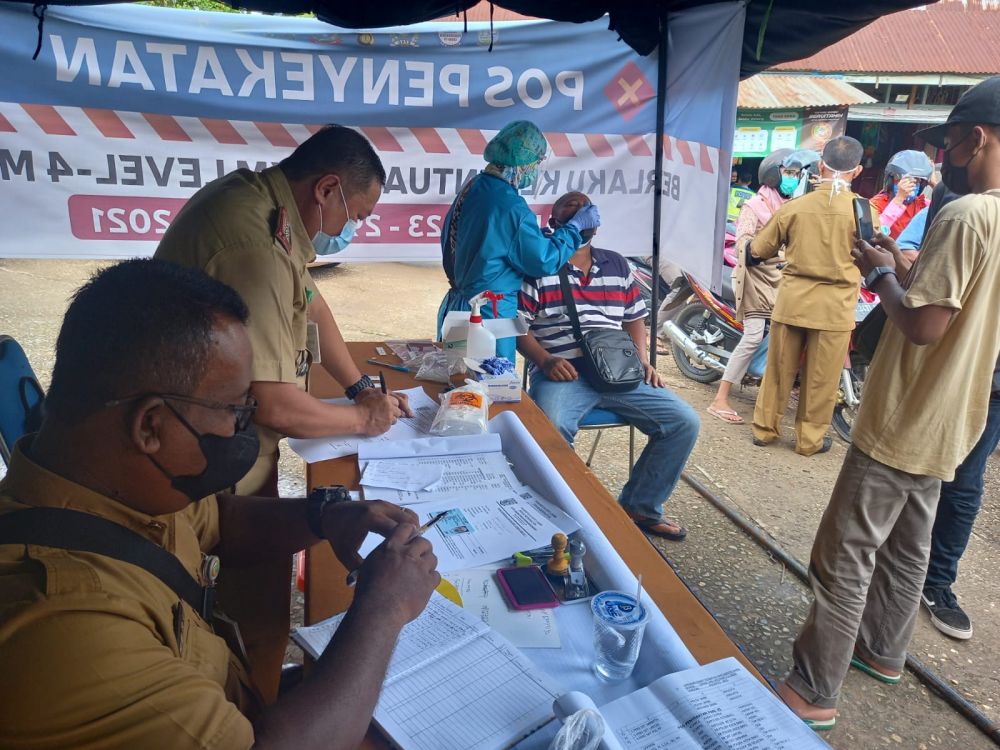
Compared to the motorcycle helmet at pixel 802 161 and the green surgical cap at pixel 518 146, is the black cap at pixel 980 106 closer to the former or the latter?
the green surgical cap at pixel 518 146

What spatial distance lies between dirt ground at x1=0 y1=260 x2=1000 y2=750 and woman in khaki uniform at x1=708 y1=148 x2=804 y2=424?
0.88ft

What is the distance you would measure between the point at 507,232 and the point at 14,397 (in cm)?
186

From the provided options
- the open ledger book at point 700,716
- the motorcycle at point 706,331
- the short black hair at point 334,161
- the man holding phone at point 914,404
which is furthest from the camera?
the motorcycle at point 706,331

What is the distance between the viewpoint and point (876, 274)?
2070 millimetres

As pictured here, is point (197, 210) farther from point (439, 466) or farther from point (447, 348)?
point (447, 348)

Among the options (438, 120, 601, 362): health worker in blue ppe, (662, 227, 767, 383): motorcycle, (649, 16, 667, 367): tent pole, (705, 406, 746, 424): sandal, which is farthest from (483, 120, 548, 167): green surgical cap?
(705, 406, 746, 424): sandal

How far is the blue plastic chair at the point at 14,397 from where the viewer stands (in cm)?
172

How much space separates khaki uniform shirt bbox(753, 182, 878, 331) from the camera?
3928mm

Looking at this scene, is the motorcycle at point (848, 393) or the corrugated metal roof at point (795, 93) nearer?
the motorcycle at point (848, 393)

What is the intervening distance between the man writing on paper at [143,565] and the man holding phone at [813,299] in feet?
11.8

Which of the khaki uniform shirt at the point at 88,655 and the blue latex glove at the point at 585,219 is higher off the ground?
the blue latex glove at the point at 585,219

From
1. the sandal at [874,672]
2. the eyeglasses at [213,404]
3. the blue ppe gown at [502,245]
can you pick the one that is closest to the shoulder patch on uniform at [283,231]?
the eyeglasses at [213,404]

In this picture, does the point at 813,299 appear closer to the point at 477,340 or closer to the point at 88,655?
the point at 477,340

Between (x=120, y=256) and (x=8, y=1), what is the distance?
106 centimetres
